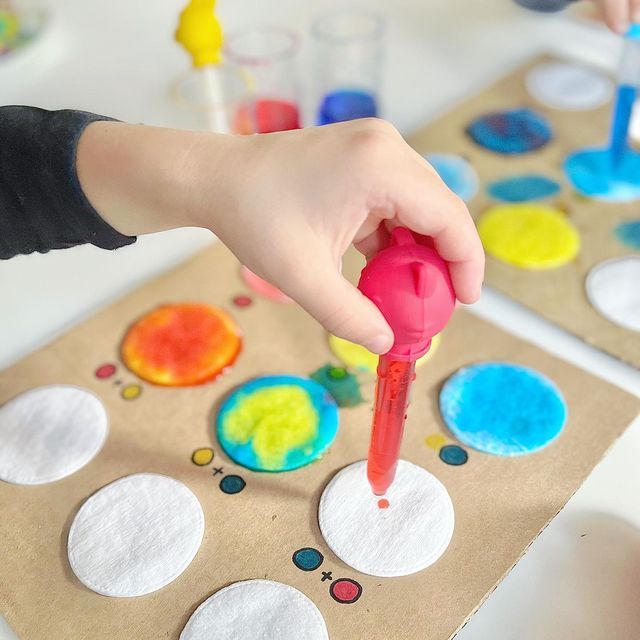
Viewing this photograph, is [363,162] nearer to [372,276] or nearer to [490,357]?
[372,276]

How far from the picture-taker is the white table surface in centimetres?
51

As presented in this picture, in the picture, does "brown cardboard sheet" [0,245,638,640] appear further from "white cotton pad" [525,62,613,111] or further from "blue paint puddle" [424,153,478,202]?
"white cotton pad" [525,62,613,111]

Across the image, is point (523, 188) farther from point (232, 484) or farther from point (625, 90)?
point (232, 484)

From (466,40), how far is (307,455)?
0.69m

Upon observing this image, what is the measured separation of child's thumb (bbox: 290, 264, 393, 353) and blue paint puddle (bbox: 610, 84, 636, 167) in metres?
0.48

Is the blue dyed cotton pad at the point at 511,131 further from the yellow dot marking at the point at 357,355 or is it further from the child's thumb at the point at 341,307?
the child's thumb at the point at 341,307

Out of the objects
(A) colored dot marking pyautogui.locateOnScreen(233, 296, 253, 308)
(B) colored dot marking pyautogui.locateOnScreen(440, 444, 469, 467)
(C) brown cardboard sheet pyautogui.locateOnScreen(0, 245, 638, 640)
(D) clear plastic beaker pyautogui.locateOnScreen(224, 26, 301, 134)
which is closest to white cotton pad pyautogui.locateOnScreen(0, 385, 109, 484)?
(C) brown cardboard sheet pyautogui.locateOnScreen(0, 245, 638, 640)

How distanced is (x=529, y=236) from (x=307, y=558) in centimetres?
38

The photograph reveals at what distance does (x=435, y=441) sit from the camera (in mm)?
594

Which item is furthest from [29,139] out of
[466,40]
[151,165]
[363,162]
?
[466,40]

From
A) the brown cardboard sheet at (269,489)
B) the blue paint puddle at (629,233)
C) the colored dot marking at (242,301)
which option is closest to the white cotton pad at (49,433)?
the brown cardboard sheet at (269,489)

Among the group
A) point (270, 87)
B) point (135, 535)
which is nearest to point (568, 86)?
point (270, 87)

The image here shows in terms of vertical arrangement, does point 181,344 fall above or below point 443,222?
below

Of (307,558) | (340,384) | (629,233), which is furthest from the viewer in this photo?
(629,233)
